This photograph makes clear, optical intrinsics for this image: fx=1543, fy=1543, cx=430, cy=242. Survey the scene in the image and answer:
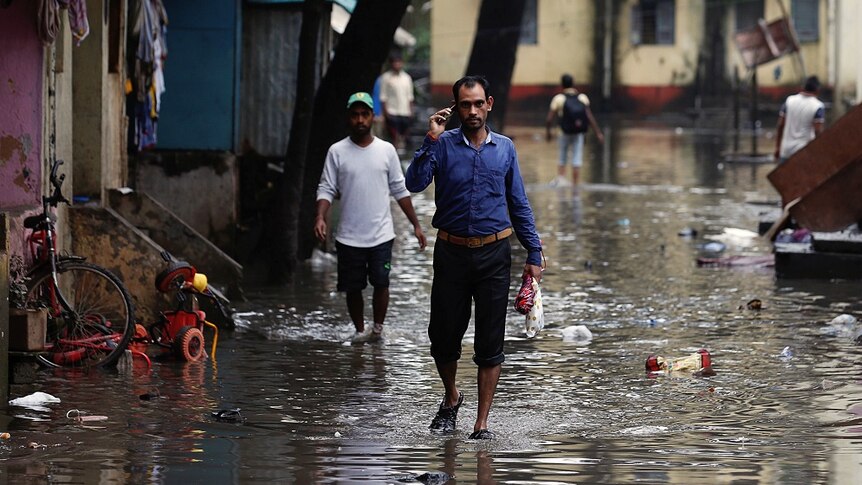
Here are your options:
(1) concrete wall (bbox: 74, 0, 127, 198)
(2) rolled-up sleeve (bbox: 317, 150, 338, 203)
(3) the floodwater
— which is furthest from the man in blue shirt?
(1) concrete wall (bbox: 74, 0, 127, 198)

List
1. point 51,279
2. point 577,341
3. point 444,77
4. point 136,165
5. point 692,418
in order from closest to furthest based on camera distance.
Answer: point 692,418 → point 51,279 → point 577,341 → point 136,165 → point 444,77

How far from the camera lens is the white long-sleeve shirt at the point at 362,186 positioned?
10367 millimetres

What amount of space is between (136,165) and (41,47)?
487 cm

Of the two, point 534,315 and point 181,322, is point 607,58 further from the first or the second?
point 534,315

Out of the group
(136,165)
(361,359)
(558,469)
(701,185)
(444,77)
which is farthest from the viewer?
(444,77)

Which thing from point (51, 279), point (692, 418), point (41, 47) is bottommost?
point (692, 418)

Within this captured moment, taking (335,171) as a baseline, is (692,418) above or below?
below

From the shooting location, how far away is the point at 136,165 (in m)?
14.4

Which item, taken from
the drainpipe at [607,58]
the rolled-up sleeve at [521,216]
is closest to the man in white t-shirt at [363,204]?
the rolled-up sleeve at [521,216]

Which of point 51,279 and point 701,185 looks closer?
point 51,279

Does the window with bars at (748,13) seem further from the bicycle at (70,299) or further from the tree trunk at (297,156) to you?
the bicycle at (70,299)

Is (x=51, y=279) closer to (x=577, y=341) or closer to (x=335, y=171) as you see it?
(x=335, y=171)

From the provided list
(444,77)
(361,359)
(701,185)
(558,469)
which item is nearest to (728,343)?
(361,359)

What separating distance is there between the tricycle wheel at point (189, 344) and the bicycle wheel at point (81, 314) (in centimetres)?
37
